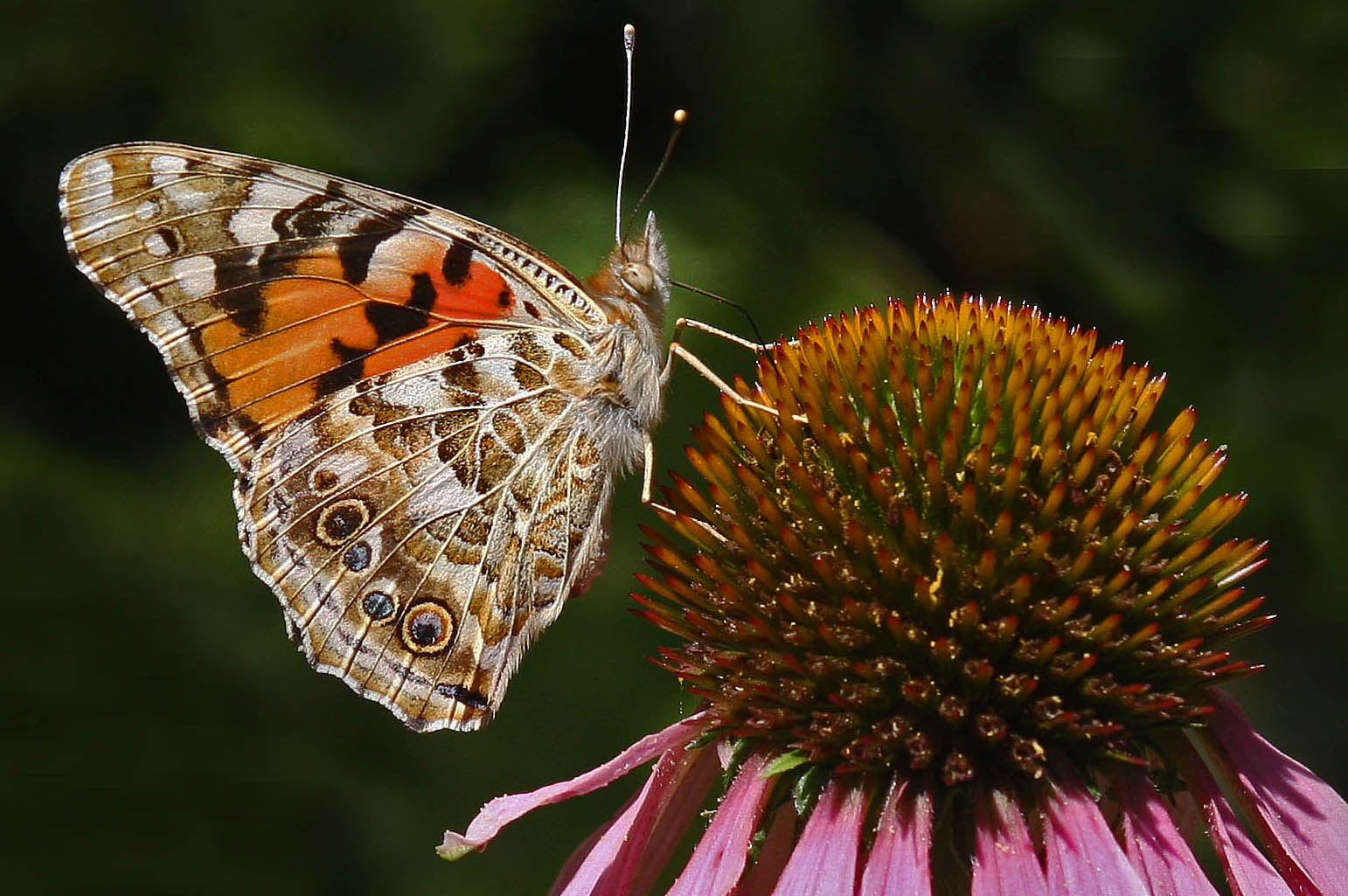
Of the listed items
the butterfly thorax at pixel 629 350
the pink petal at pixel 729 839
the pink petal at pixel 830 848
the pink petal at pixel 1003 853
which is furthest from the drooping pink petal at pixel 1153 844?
the butterfly thorax at pixel 629 350

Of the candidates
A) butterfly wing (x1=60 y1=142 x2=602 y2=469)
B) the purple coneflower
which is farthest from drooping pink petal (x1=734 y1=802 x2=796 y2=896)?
butterfly wing (x1=60 y1=142 x2=602 y2=469)

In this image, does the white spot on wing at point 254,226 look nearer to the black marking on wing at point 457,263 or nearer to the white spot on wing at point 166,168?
the white spot on wing at point 166,168

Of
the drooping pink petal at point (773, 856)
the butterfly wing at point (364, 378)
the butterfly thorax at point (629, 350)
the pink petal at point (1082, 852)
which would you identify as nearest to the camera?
the pink petal at point (1082, 852)

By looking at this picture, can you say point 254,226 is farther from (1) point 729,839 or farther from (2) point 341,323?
(1) point 729,839

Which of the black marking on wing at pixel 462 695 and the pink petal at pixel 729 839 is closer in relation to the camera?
the pink petal at pixel 729 839

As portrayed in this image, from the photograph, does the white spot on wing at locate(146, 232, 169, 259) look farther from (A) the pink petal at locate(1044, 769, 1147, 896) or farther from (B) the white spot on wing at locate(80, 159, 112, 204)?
(A) the pink petal at locate(1044, 769, 1147, 896)

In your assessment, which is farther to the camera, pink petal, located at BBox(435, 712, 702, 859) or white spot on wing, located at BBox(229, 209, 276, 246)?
white spot on wing, located at BBox(229, 209, 276, 246)

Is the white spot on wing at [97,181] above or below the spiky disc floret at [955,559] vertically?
above
